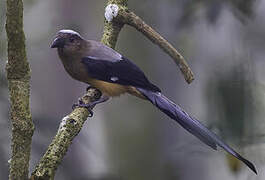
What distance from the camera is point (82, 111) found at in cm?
115

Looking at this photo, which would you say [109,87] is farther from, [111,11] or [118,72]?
[111,11]

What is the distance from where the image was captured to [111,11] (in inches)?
48.2

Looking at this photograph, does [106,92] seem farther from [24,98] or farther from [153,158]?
[153,158]

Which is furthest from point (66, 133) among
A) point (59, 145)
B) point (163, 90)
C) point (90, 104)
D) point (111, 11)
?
point (163, 90)

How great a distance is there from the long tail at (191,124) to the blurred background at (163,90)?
2.56 ft

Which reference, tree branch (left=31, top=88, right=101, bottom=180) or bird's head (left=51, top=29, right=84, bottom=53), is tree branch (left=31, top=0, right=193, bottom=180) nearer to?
tree branch (left=31, top=88, right=101, bottom=180)

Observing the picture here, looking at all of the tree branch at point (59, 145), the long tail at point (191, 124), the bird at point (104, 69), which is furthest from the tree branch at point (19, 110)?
the long tail at point (191, 124)

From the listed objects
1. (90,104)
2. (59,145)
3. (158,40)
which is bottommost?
(59,145)

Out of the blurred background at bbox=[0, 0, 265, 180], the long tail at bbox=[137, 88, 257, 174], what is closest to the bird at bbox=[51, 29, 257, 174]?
the long tail at bbox=[137, 88, 257, 174]

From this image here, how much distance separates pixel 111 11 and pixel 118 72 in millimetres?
153

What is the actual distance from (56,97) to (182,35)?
70 cm

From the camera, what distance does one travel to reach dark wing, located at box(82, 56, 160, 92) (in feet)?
3.68

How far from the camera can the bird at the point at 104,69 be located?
111 cm

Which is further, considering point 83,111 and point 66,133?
point 83,111
